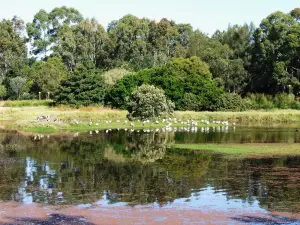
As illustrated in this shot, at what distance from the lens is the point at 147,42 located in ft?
323

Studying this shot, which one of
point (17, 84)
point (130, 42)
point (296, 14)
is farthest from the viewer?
point (130, 42)

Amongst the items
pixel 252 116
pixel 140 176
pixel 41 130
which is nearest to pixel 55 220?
pixel 140 176

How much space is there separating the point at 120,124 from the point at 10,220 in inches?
1376

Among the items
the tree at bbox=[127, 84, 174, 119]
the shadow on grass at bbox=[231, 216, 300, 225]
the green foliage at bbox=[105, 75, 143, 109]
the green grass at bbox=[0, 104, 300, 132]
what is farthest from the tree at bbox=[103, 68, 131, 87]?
the shadow on grass at bbox=[231, 216, 300, 225]

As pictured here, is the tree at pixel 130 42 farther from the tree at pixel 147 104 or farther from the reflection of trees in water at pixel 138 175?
the reflection of trees in water at pixel 138 175

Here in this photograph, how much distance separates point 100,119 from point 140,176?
102 ft

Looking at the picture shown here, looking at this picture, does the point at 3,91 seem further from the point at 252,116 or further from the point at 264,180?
the point at 264,180

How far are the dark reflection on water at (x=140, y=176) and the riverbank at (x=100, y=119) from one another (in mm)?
9498

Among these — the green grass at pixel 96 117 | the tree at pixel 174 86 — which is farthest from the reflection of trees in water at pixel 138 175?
the tree at pixel 174 86

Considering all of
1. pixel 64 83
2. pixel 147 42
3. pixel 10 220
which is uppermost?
pixel 147 42

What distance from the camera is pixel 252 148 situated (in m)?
34.1

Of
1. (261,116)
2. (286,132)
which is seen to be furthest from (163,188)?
(261,116)

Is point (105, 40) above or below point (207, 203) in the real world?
above

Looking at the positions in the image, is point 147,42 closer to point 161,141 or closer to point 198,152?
point 161,141
